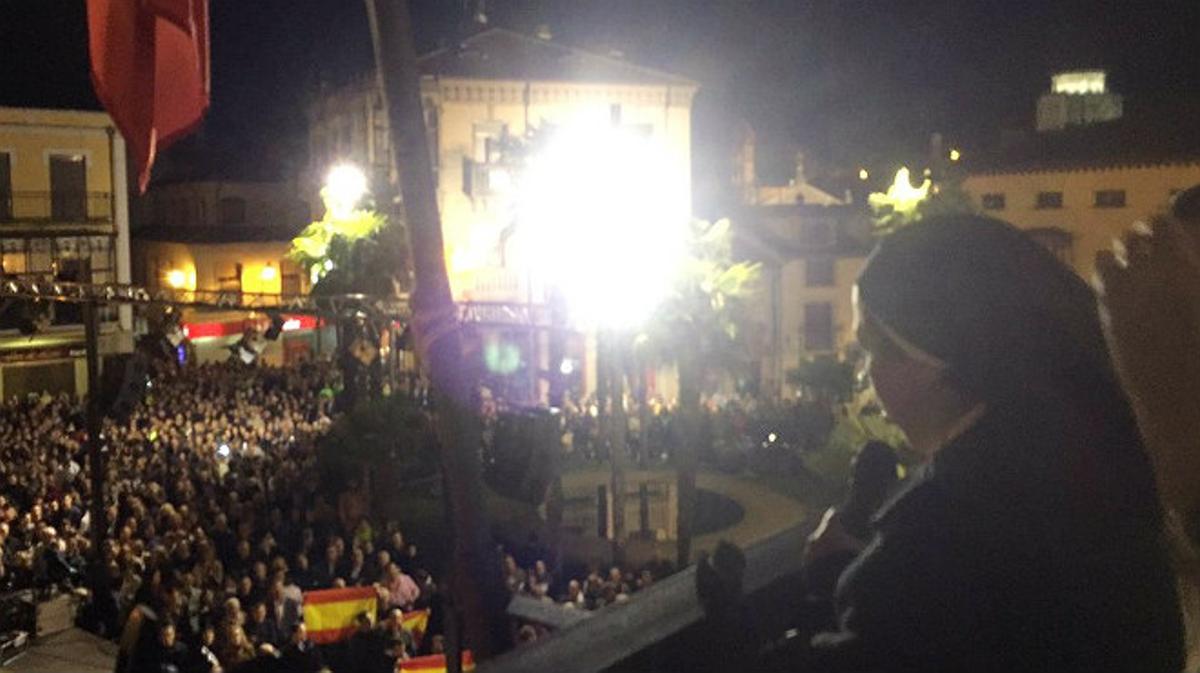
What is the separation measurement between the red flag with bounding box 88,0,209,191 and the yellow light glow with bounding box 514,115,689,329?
12.1 meters

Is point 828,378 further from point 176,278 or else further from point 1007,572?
point 176,278

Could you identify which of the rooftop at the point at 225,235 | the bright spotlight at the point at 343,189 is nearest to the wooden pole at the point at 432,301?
the bright spotlight at the point at 343,189

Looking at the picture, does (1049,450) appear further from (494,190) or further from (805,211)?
(805,211)

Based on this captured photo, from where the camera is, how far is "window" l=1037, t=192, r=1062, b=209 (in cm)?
3819

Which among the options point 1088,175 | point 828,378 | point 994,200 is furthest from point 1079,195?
point 828,378

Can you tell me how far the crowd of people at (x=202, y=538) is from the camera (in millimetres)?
11016

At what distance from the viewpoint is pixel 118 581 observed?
14297mm

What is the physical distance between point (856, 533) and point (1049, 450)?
592mm

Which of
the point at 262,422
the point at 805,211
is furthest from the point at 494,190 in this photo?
the point at 805,211

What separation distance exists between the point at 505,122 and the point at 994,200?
57.6ft

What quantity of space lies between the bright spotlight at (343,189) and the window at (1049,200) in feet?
79.7

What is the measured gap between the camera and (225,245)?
45.7m

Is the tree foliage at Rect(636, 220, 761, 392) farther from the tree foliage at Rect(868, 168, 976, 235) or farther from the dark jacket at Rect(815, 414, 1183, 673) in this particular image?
the dark jacket at Rect(815, 414, 1183, 673)

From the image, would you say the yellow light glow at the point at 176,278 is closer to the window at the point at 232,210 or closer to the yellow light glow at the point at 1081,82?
the window at the point at 232,210
